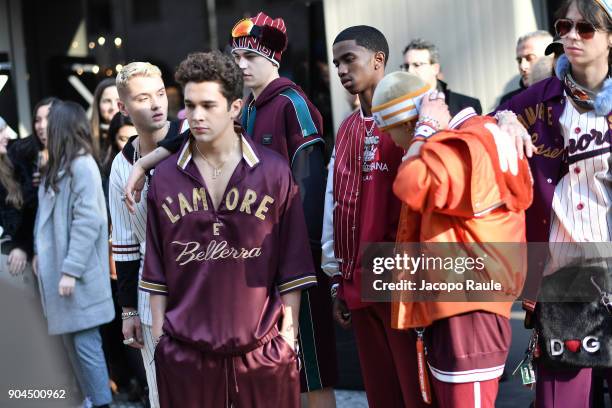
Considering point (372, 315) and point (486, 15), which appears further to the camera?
point (486, 15)

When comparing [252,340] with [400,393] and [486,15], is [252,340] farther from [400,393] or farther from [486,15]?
[486,15]

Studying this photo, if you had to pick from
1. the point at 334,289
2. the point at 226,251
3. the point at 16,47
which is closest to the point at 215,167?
the point at 226,251

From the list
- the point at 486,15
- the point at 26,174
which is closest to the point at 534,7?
the point at 486,15

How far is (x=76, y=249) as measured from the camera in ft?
22.6

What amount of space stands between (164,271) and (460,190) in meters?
1.33

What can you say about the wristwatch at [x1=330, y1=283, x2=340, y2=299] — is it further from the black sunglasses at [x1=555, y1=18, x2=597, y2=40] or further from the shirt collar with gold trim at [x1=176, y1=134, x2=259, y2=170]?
the black sunglasses at [x1=555, y1=18, x2=597, y2=40]

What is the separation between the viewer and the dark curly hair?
4.23 m

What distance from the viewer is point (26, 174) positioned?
775 centimetres

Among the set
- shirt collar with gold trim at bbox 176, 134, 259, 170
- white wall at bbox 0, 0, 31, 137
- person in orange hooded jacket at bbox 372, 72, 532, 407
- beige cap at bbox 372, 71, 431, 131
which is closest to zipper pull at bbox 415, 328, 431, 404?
person in orange hooded jacket at bbox 372, 72, 532, 407

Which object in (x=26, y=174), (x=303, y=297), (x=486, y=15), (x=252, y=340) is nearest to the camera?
(x=252, y=340)

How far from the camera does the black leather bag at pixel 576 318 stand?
4273mm

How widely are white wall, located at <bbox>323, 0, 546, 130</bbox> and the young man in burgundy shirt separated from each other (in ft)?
16.1

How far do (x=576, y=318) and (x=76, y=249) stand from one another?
12.1 ft

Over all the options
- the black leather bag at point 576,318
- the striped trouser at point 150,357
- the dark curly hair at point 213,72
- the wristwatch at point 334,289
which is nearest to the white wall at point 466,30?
the wristwatch at point 334,289
